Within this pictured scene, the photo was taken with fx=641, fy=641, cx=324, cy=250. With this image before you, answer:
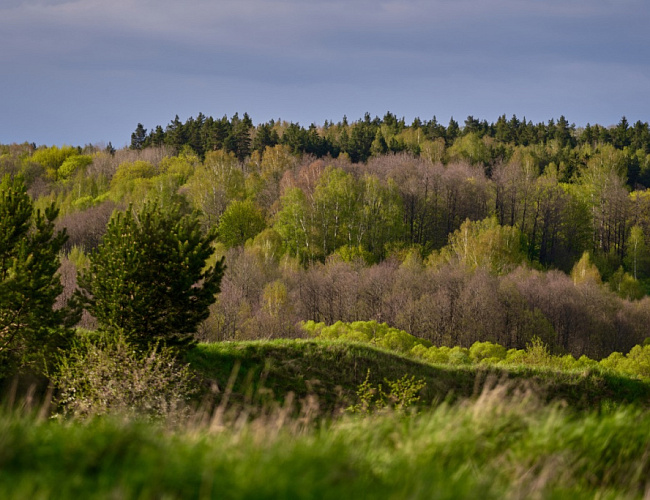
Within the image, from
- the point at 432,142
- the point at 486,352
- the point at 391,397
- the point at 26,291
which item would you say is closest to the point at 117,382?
the point at 26,291

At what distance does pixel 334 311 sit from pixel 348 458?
6045 centimetres

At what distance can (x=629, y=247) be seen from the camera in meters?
89.5

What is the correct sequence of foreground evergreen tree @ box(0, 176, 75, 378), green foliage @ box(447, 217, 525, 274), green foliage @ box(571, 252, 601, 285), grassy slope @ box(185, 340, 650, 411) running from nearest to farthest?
foreground evergreen tree @ box(0, 176, 75, 378)
grassy slope @ box(185, 340, 650, 411)
green foliage @ box(447, 217, 525, 274)
green foliage @ box(571, 252, 601, 285)

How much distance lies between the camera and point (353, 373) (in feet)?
79.3

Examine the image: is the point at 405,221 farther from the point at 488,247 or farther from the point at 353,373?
the point at 353,373

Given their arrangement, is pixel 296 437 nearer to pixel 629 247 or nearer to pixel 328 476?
pixel 328 476

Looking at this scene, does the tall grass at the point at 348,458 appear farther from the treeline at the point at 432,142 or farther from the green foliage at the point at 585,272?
the treeline at the point at 432,142

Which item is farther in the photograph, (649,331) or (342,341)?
(649,331)

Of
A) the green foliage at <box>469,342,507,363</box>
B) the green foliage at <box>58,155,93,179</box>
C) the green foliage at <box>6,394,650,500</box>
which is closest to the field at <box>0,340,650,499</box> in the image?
the green foliage at <box>6,394,650,500</box>

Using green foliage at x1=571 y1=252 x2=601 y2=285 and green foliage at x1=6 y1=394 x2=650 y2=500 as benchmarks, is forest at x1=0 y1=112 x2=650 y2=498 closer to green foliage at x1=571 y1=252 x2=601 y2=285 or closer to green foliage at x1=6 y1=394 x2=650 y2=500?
green foliage at x1=6 y1=394 x2=650 y2=500

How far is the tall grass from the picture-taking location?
155 inches

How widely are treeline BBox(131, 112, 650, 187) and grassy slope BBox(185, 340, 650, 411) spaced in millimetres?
95406

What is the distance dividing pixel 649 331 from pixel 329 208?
1541 inches

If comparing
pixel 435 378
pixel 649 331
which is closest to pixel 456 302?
pixel 649 331
